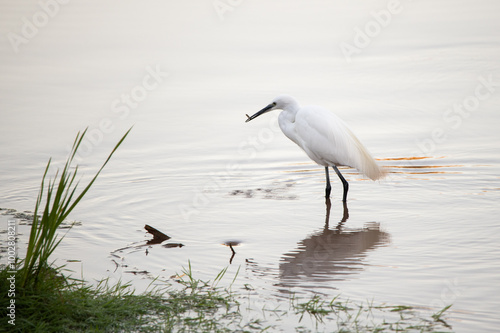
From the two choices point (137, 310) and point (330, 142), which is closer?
point (137, 310)

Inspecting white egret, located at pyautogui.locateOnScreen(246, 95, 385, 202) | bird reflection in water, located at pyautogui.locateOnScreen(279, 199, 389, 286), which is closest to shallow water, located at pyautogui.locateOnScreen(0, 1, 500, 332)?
bird reflection in water, located at pyautogui.locateOnScreen(279, 199, 389, 286)

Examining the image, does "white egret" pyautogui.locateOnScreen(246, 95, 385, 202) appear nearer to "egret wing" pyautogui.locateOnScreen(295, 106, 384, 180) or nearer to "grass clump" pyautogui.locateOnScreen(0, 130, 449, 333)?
"egret wing" pyautogui.locateOnScreen(295, 106, 384, 180)

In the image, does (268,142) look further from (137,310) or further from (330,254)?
(137,310)

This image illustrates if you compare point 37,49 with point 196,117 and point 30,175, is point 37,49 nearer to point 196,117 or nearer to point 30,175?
point 196,117

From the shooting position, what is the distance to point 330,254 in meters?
5.59

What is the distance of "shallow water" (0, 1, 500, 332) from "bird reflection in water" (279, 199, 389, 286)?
3 centimetres

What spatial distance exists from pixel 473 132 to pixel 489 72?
2809 mm

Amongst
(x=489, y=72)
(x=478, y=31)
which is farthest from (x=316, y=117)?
(x=478, y=31)

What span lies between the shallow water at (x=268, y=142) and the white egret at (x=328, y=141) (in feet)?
1.13

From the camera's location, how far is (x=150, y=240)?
5871 mm

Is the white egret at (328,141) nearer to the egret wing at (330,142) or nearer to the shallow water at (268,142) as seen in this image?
the egret wing at (330,142)

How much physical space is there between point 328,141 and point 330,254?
2186 millimetres

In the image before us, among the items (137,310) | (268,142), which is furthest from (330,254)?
(268,142)

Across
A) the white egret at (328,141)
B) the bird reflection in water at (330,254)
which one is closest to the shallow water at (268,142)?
the bird reflection in water at (330,254)
